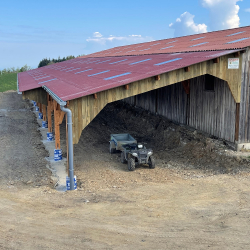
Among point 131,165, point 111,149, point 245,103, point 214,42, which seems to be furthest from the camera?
point 214,42

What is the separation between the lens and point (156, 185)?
9.56m

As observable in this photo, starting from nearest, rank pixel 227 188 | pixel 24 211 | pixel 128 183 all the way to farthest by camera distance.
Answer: pixel 24 211
pixel 227 188
pixel 128 183

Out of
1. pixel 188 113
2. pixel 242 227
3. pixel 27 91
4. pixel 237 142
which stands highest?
pixel 27 91

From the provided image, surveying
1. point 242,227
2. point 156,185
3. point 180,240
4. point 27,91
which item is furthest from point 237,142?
point 27,91

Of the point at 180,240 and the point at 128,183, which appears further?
the point at 128,183

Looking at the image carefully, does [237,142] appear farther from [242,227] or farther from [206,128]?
[242,227]

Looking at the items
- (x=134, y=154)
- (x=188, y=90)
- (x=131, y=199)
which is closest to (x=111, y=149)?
(x=134, y=154)

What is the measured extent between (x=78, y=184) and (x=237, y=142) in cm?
678

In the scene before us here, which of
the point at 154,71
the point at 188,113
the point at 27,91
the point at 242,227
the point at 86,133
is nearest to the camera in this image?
the point at 242,227

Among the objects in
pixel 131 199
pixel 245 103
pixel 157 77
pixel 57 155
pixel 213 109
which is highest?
pixel 157 77

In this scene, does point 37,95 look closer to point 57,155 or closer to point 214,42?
point 57,155

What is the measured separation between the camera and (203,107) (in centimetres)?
1414

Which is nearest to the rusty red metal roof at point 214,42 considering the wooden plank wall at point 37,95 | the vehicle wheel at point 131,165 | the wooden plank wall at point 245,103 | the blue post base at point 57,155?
the wooden plank wall at point 245,103

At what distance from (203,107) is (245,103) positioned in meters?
2.32
